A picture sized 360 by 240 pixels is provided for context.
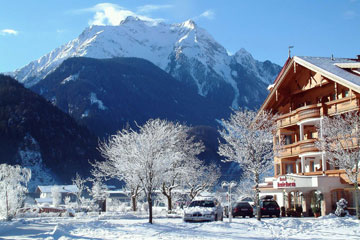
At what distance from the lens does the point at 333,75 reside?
127ft

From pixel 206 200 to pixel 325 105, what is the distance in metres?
14.3

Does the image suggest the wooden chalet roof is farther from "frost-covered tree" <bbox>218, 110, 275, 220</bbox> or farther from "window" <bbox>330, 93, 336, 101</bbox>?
"frost-covered tree" <bbox>218, 110, 275, 220</bbox>

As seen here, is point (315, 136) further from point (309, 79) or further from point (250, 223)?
point (250, 223)

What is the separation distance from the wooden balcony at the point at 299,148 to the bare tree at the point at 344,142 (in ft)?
10.4

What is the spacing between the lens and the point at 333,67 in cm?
4084

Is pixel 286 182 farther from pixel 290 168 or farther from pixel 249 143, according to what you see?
pixel 290 168

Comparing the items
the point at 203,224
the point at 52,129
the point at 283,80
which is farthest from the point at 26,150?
the point at 203,224

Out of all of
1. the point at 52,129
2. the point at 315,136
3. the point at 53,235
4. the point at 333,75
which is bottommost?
the point at 53,235

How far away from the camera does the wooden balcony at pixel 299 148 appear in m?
41.4

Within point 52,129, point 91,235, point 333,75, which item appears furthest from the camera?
point 52,129

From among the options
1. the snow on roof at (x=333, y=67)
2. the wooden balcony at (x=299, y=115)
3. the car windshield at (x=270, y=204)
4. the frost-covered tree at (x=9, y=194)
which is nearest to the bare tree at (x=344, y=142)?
the snow on roof at (x=333, y=67)

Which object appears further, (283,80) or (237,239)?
(283,80)

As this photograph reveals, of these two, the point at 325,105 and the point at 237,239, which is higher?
the point at 325,105

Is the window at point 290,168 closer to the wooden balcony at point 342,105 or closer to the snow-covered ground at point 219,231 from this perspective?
the wooden balcony at point 342,105
